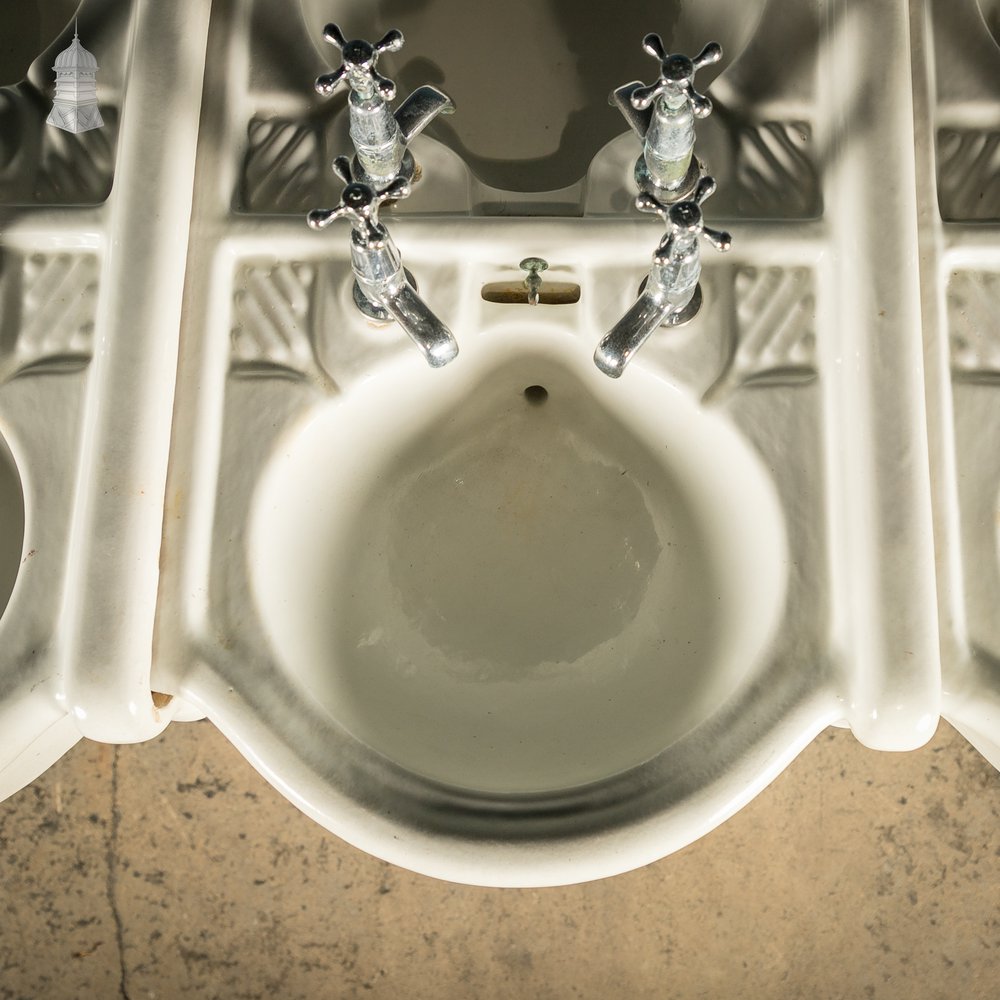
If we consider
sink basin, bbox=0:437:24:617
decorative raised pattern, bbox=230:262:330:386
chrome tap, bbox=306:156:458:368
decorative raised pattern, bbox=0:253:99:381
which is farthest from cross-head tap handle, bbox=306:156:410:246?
sink basin, bbox=0:437:24:617

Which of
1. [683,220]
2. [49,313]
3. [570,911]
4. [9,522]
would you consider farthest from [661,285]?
[570,911]

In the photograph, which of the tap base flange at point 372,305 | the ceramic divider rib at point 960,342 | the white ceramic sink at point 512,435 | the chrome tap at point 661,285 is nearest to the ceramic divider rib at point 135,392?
the white ceramic sink at point 512,435

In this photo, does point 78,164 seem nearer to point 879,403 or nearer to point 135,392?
point 135,392

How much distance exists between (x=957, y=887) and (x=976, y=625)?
633mm

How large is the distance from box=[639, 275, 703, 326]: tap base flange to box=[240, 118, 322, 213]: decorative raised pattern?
291 millimetres

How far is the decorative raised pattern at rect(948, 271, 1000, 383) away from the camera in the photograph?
2.25 ft

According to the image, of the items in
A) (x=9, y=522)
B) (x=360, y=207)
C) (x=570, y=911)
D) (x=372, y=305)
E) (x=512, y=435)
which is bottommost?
(x=570, y=911)

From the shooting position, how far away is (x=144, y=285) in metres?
0.66

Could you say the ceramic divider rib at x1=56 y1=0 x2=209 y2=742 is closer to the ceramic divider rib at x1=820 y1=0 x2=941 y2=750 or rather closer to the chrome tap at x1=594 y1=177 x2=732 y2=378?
the chrome tap at x1=594 y1=177 x2=732 y2=378

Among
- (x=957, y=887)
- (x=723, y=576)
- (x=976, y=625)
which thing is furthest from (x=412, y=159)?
(x=957, y=887)

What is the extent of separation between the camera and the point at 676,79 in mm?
522

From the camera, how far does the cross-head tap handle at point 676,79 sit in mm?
520

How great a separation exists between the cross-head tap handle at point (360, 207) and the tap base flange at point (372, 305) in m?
0.09

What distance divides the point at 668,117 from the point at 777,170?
0.60 ft
